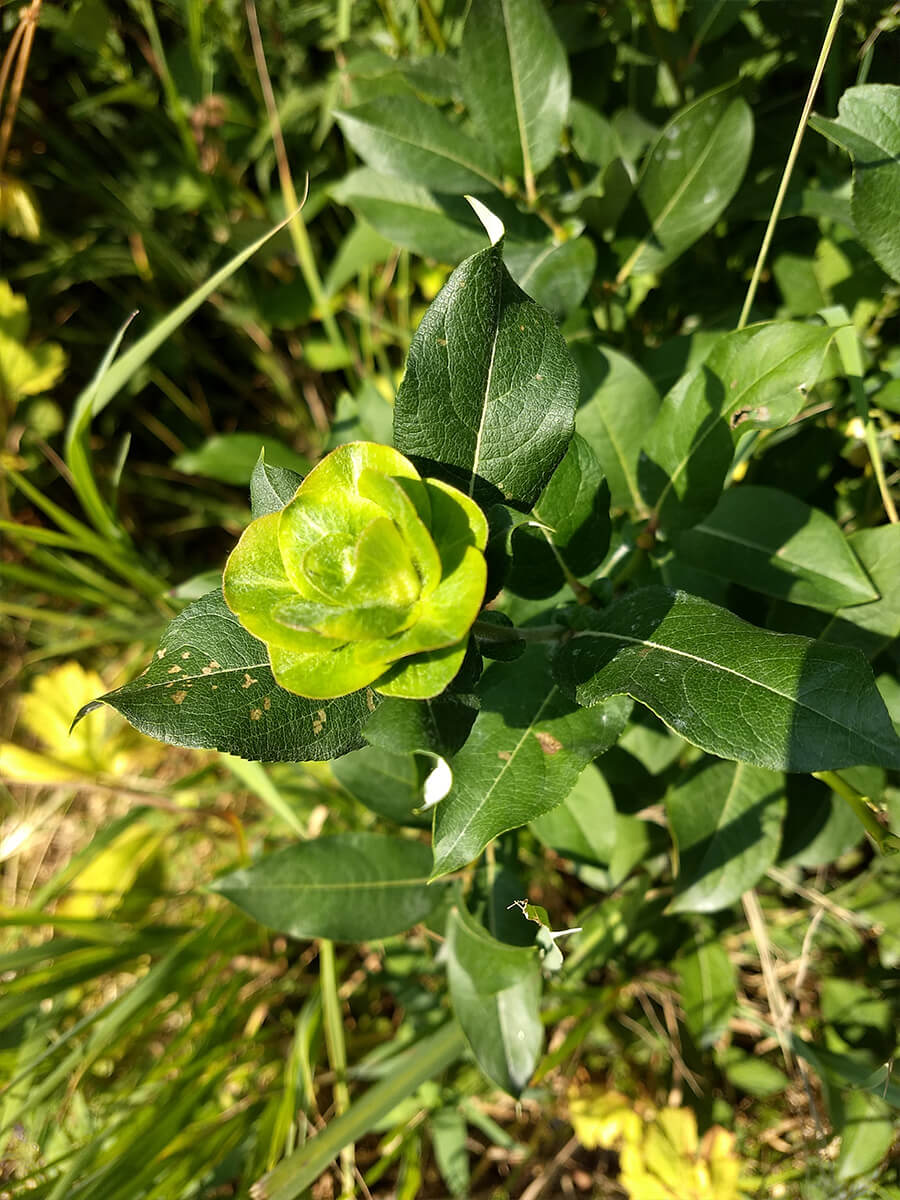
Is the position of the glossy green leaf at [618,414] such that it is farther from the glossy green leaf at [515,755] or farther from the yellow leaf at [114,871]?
the yellow leaf at [114,871]

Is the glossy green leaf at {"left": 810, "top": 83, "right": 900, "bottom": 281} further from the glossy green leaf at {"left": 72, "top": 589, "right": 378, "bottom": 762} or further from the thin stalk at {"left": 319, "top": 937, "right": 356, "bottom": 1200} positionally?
the thin stalk at {"left": 319, "top": 937, "right": 356, "bottom": 1200}

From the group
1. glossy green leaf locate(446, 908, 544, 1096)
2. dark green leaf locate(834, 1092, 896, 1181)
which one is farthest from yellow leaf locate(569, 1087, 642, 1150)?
glossy green leaf locate(446, 908, 544, 1096)

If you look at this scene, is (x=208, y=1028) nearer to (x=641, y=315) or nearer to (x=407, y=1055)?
(x=407, y=1055)

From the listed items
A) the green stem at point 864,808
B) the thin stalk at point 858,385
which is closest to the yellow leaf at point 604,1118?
the green stem at point 864,808

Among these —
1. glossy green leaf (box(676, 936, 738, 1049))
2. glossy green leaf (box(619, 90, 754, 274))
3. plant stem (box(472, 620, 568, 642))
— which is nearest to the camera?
plant stem (box(472, 620, 568, 642))

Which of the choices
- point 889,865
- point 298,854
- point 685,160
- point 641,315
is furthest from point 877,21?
point 298,854

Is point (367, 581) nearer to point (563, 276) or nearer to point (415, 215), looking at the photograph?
point (563, 276)

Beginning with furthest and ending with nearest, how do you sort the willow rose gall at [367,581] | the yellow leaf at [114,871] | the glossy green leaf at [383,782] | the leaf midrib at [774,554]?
1. the yellow leaf at [114,871]
2. the glossy green leaf at [383,782]
3. the leaf midrib at [774,554]
4. the willow rose gall at [367,581]
